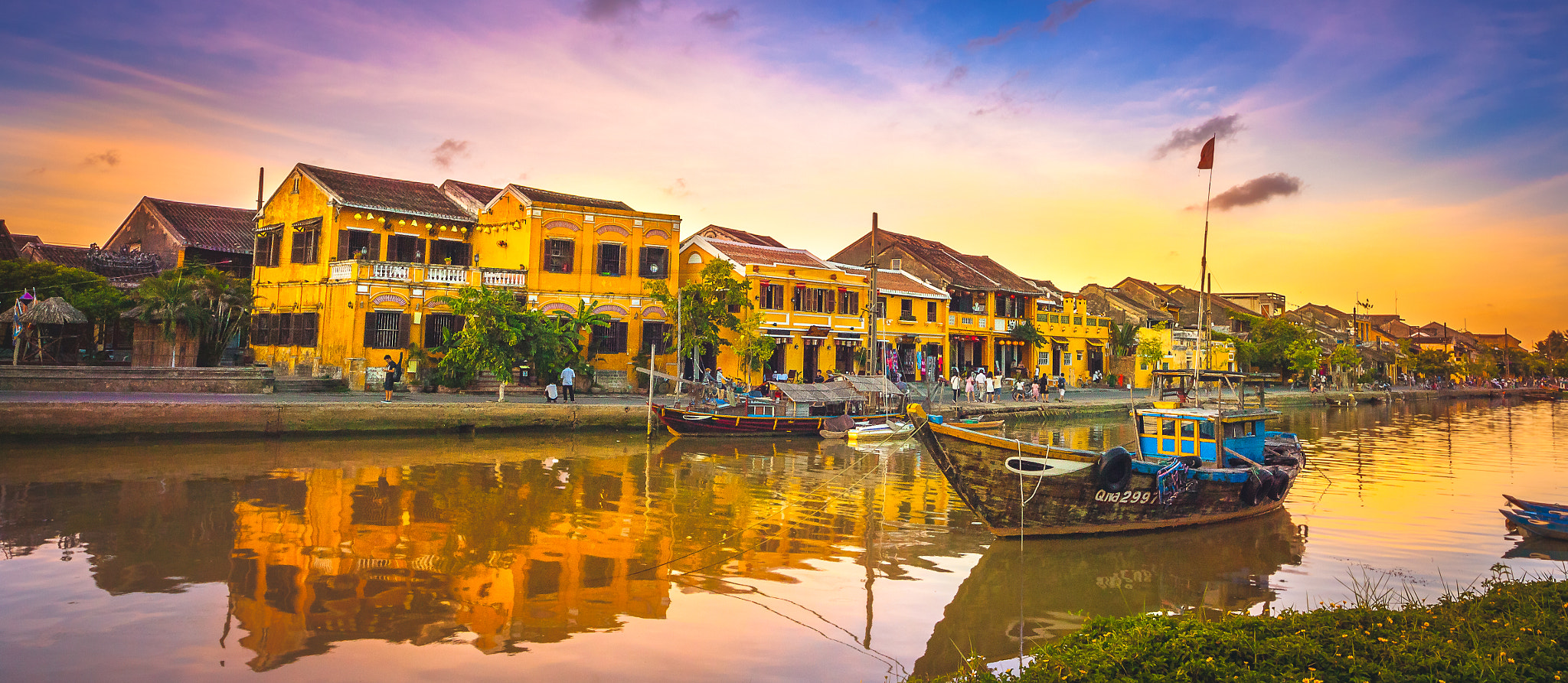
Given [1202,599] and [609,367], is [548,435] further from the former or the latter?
[1202,599]

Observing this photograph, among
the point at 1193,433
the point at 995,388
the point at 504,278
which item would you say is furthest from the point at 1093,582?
the point at 995,388

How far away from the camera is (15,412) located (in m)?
18.8

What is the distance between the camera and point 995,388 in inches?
1437

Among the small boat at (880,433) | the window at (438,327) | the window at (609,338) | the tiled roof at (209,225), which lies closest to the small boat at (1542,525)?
the small boat at (880,433)

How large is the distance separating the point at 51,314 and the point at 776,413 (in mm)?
20337

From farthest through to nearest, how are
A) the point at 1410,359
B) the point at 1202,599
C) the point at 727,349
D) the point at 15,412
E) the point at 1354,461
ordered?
1. the point at 1410,359
2. the point at 727,349
3. the point at 1354,461
4. the point at 15,412
5. the point at 1202,599

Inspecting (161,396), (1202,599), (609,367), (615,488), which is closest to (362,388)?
(161,396)

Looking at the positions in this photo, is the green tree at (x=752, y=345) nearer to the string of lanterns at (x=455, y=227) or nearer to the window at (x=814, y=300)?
the window at (x=814, y=300)

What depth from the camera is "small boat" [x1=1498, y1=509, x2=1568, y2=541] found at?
508 inches

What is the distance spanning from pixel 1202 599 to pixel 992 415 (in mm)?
21890

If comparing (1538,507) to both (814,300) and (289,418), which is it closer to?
(289,418)

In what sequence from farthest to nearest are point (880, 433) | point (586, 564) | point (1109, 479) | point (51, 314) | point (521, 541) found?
point (880, 433), point (51, 314), point (1109, 479), point (521, 541), point (586, 564)

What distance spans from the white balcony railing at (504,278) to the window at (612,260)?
2.85 metres

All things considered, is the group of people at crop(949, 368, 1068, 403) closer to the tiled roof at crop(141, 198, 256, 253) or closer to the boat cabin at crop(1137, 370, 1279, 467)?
the boat cabin at crop(1137, 370, 1279, 467)
